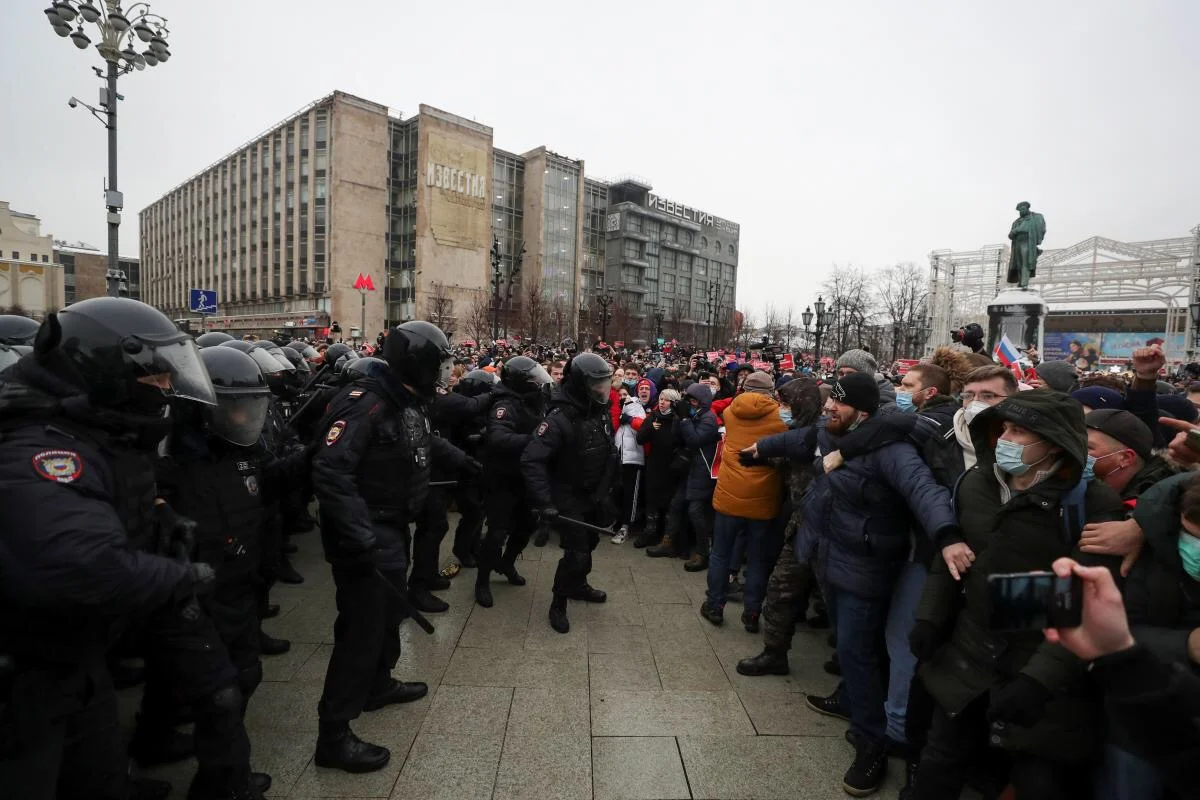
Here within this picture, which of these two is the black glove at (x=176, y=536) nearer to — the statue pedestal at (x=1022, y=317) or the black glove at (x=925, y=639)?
the black glove at (x=925, y=639)

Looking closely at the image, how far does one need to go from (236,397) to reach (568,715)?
2603mm

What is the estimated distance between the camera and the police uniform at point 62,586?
175 centimetres

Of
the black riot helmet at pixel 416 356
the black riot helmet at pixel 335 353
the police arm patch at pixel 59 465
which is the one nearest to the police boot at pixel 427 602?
the black riot helmet at pixel 416 356

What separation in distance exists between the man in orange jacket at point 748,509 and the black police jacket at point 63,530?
370cm

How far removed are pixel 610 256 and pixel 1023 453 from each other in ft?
269

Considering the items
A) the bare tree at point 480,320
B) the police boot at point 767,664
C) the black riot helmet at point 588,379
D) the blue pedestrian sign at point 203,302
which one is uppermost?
the bare tree at point 480,320

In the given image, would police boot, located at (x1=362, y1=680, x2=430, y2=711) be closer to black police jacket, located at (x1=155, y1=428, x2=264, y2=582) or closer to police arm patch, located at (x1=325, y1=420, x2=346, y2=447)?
black police jacket, located at (x1=155, y1=428, x2=264, y2=582)

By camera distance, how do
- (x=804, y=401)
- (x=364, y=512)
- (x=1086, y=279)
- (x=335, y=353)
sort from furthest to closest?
(x=1086, y=279)
(x=335, y=353)
(x=804, y=401)
(x=364, y=512)

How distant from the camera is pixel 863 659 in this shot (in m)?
3.23

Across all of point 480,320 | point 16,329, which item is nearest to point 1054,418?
point 16,329

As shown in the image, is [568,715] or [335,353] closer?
[568,715]

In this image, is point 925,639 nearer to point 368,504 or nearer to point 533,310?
point 368,504

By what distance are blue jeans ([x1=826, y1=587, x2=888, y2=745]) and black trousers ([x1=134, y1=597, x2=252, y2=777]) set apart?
296cm

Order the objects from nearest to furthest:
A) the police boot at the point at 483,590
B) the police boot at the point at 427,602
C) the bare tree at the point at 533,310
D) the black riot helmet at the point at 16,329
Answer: the black riot helmet at the point at 16,329, the police boot at the point at 427,602, the police boot at the point at 483,590, the bare tree at the point at 533,310
